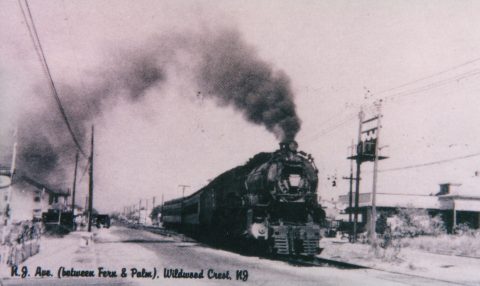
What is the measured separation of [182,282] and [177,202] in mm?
37615

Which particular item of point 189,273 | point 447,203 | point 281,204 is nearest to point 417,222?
point 447,203

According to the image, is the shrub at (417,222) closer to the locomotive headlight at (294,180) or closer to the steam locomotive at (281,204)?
the steam locomotive at (281,204)

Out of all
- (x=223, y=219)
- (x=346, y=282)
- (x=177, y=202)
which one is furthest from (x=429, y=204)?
(x=346, y=282)

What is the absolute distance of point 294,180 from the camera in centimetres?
1855

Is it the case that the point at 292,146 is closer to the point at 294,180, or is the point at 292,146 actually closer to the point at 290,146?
the point at 290,146

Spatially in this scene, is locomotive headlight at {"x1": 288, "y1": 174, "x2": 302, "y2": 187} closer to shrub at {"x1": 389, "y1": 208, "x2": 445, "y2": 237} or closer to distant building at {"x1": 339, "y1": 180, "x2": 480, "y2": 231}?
shrub at {"x1": 389, "y1": 208, "x2": 445, "y2": 237}

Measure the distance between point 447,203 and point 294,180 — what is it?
1578 inches

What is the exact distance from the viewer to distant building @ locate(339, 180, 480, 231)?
51.2 metres

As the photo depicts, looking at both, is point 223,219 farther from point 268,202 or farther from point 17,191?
point 17,191

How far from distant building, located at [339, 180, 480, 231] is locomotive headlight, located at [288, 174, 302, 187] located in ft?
103

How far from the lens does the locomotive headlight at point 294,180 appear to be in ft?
60.6

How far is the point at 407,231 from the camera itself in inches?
1698

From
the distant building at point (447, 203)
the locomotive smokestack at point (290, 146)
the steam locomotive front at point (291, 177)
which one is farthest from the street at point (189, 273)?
the distant building at point (447, 203)

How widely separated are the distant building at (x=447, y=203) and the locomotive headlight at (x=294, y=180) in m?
31.5
